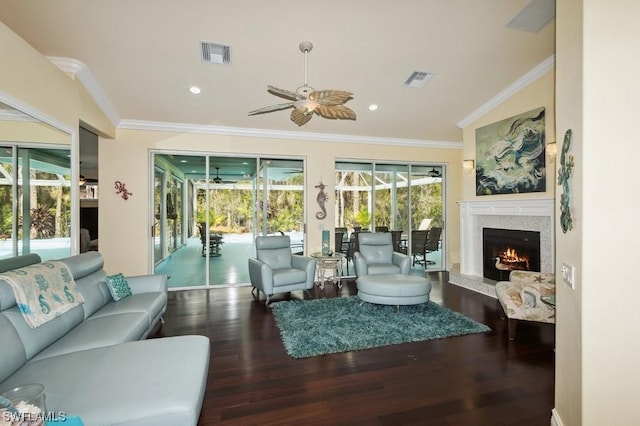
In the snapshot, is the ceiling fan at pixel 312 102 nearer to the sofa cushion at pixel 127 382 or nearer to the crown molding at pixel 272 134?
the sofa cushion at pixel 127 382

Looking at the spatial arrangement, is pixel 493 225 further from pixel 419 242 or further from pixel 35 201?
pixel 35 201

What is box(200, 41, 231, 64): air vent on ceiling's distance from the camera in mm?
3428

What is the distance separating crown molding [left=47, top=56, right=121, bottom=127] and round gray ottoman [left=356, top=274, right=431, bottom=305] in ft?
14.7

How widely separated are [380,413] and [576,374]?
1170 millimetres

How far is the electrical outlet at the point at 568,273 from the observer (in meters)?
1.58

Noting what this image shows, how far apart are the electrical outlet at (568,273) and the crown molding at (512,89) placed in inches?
143

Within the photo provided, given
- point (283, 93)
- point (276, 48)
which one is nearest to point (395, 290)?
point (283, 93)

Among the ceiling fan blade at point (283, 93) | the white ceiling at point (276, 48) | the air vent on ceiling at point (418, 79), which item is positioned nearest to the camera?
the ceiling fan blade at point (283, 93)

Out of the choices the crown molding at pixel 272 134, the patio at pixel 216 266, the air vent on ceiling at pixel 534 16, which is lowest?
the patio at pixel 216 266

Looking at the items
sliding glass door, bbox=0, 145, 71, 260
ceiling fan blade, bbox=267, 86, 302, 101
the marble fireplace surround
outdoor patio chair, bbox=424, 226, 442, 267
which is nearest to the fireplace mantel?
the marble fireplace surround

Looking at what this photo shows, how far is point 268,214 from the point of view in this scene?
19.1 ft

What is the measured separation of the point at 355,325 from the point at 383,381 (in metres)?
1.07

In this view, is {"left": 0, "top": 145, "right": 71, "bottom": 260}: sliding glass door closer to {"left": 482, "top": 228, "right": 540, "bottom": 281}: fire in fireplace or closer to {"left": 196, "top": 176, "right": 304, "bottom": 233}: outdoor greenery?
{"left": 196, "top": 176, "right": 304, "bottom": 233}: outdoor greenery

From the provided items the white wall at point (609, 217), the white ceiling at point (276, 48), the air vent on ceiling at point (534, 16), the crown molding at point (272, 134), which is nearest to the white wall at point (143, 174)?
the crown molding at point (272, 134)
